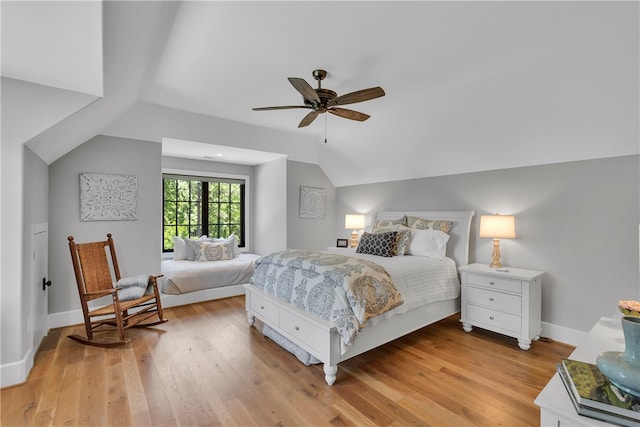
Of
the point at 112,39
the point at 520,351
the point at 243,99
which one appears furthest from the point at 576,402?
the point at 243,99

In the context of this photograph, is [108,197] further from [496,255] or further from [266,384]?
[496,255]

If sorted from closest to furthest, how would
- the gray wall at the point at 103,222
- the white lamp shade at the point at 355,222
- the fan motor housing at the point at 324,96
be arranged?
the fan motor housing at the point at 324,96
the gray wall at the point at 103,222
the white lamp shade at the point at 355,222

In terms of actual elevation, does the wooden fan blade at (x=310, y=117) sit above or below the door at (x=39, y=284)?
above

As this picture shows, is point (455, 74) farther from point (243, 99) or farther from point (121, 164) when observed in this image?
point (121, 164)

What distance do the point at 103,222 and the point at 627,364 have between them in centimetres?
423

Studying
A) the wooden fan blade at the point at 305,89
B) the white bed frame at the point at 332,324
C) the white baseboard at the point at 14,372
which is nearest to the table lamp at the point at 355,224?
the white bed frame at the point at 332,324

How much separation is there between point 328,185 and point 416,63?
10.2 ft

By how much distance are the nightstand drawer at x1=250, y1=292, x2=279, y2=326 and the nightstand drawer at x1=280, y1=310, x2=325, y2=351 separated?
0.13 m

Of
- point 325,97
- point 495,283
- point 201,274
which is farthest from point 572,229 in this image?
point 201,274

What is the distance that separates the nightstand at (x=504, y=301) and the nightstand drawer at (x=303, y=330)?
5.90 feet

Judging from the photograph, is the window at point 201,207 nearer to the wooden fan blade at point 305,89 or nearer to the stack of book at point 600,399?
the wooden fan blade at point 305,89

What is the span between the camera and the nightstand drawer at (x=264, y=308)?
277 cm

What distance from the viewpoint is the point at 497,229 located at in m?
3.04

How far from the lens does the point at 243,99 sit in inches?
128
